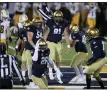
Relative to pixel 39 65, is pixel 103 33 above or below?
above

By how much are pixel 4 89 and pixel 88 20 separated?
4.23 feet

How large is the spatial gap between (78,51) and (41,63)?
465 millimetres

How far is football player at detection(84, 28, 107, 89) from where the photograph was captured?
18.0 feet

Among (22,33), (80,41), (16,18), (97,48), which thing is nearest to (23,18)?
(16,18)

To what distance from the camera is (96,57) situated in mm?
5566

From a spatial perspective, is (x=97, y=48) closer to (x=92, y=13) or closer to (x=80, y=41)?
(x=80, y=41)

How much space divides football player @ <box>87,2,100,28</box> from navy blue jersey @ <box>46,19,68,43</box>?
305 mm

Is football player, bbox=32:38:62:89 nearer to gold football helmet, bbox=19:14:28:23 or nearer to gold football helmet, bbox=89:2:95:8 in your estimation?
gold football helmet, bbox=19:14:28:23

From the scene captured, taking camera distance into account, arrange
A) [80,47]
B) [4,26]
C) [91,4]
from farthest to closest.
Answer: [80,47] < [4,26] < [91,4]

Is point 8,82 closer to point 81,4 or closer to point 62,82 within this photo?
point 62,82

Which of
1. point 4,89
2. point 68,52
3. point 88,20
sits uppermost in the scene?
point 88,20

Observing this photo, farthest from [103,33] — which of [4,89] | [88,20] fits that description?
[4,89]

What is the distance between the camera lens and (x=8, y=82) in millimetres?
5477

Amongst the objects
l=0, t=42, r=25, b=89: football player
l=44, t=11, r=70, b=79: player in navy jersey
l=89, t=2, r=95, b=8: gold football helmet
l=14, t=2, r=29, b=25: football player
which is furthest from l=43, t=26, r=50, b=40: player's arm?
l=89, t=2, r=95, b=8: gold football helmet
